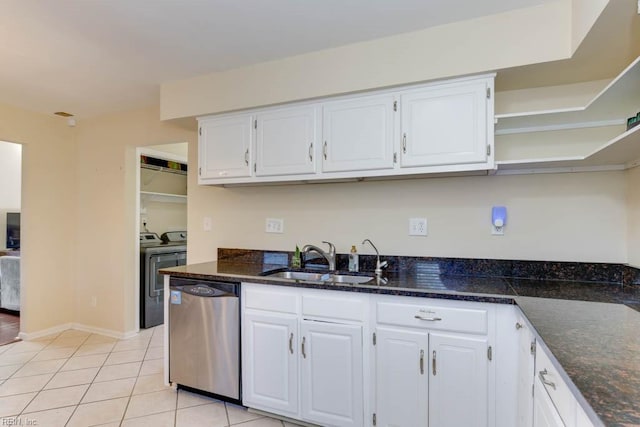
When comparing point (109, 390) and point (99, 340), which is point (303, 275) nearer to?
point (109, 390)

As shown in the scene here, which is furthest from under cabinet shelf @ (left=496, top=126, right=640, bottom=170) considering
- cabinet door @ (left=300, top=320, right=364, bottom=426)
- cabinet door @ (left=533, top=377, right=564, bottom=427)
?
cabinet door @ (left=300, top=320, right=364, bottom=426)

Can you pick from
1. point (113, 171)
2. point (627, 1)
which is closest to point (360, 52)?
point (627, 1)

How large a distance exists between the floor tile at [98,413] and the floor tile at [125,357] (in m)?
0.70

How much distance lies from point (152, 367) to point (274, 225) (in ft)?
5.07

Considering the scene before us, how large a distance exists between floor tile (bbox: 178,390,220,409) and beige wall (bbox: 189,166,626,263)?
3.73 feet

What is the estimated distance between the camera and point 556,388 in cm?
102

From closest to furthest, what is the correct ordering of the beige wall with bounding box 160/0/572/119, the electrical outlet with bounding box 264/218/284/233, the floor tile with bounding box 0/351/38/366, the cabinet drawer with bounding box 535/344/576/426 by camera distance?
1. the cabinet drawer with bounding box 535/344/576/426
2. the beige wall with bounding box 160/0/572/119
3. the electrical outlet with bounding box 264/218/284/233
4. the floor tile with bounding box 0/351/38/366

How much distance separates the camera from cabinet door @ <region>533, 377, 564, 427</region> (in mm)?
1017

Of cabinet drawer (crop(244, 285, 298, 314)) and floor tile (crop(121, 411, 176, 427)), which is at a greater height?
cabinet drawer (crop(244, 285, 298, 314))

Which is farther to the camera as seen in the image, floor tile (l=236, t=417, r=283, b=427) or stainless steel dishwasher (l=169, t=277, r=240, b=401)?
stainless steel dishwasher (l=169, t=277, r=240, b=401)

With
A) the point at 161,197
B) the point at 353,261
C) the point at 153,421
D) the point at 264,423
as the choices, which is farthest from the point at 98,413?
the point at 161,197

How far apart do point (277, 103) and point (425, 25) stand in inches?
40.4

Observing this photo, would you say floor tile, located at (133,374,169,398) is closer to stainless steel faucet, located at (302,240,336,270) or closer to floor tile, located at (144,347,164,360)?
floor tile, located at (144,347,164,360)

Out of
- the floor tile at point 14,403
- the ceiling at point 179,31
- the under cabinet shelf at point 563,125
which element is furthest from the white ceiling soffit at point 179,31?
the floor tile at point 14,403
